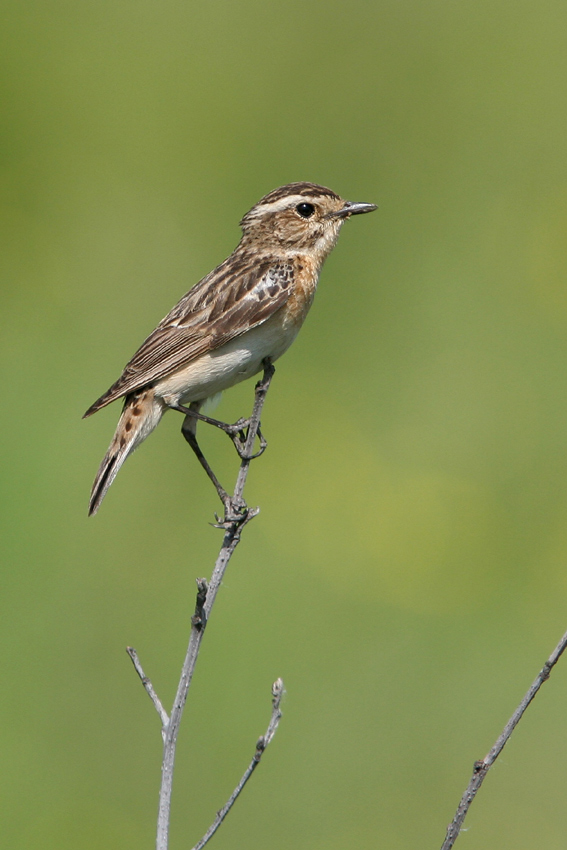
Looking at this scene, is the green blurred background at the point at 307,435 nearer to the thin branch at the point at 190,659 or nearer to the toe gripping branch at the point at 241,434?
the toe gripping branch at the point at 241,434

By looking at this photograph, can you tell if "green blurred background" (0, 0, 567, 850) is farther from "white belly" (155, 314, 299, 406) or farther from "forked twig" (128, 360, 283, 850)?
"forked twig" (128, 360, 283, 850)

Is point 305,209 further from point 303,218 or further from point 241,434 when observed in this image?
point 241,434

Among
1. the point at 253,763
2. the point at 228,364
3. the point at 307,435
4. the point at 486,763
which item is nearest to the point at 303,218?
the point at 228,364

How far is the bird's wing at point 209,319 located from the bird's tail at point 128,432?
9 cm

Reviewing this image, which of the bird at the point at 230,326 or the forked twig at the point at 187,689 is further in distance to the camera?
the bird at the point at 230,326

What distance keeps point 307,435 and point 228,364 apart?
14.5 ft

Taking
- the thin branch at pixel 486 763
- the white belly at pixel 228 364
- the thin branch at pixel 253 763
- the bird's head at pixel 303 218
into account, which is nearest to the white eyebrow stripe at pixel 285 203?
the bird's head at pixel 303 218

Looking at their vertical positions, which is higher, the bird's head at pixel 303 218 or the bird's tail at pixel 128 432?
the bird's head at pixel 303 218

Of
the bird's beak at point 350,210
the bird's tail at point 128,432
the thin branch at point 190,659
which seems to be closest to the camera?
the thin branch at point 190,659

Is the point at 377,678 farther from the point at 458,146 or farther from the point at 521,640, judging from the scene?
the point at 458,146

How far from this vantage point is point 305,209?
5.28 metres

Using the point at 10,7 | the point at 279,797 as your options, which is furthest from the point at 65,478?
the point at 10,7

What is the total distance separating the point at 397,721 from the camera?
23.6 feet

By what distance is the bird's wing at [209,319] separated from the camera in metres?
4.93
